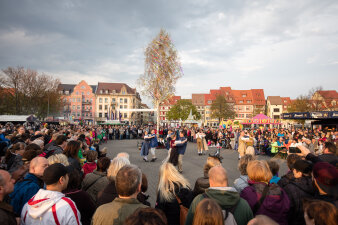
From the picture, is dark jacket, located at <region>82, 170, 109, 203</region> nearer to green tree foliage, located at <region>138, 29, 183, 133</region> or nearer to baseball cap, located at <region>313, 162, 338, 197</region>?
baseball cap, located at <region>313, 162, 338, 197</region>

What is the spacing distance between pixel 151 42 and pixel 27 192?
26179 mm

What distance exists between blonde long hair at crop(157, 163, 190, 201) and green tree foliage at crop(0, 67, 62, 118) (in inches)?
1565

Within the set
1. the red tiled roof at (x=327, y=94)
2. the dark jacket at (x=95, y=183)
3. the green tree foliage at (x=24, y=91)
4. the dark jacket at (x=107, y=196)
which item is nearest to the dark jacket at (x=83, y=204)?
the dark jacket at (x=107, y=196)

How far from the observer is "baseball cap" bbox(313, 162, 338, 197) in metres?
2.46

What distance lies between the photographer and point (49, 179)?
235 cm

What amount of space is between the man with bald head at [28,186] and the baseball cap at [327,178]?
375cm

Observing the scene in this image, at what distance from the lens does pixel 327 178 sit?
249cm

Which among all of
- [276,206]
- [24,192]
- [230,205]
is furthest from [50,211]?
[276,206]

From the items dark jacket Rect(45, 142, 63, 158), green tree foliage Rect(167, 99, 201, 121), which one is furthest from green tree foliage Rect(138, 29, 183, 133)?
green tree foliage Rect(167, 99, 201, 121)

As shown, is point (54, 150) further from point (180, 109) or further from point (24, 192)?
point (180, 109)

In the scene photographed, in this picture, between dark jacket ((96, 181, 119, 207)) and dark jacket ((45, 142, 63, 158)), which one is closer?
dark jacket ((96, 181, 119, 207))

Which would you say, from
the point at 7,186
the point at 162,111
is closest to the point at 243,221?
the point at 7,186

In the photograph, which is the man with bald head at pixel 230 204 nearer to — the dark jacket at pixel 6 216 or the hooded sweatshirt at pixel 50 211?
the hooded sweatshirt at pixel 50 211

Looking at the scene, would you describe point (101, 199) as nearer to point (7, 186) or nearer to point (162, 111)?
point (7, 186)
